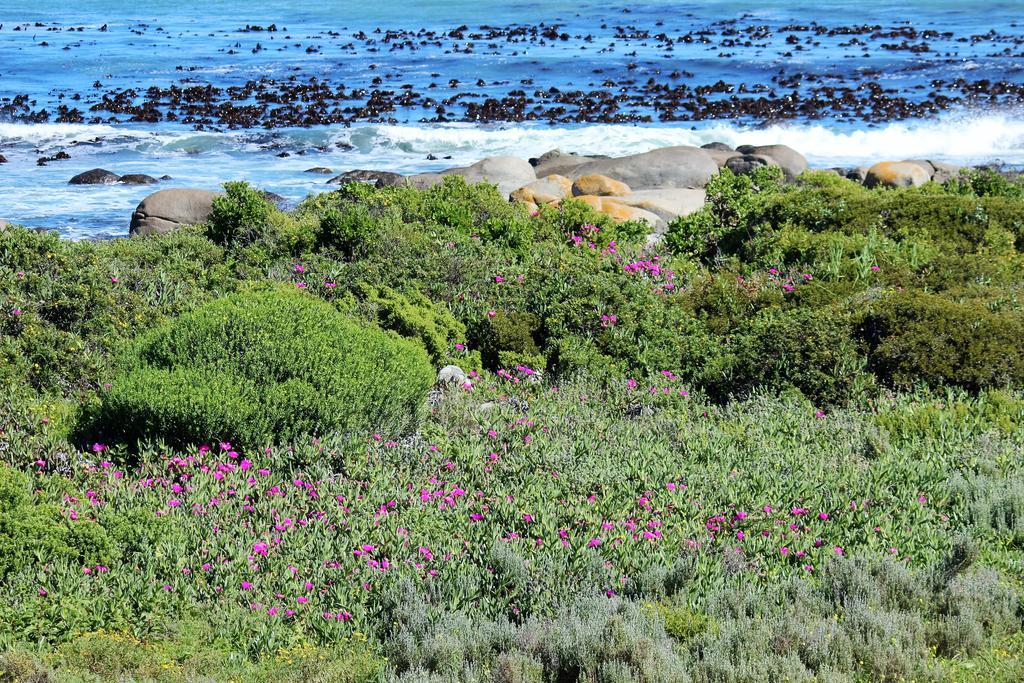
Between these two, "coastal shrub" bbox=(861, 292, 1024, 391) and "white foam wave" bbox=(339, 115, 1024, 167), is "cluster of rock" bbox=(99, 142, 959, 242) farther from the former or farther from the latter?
"coastal shrub" bbox=(861, 292, 1024, 391)

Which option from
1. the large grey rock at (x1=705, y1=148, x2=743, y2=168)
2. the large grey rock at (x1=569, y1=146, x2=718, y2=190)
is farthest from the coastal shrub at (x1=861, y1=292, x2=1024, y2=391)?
the large grey rock at (x1=705, y1=148, x2=743, y2=168)

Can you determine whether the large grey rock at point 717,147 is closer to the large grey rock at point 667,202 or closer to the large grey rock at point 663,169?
the large grey rock at point 663,169

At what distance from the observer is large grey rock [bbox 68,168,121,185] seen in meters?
25.5

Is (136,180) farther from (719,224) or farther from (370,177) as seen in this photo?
(719,224)

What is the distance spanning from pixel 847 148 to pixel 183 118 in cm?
2130

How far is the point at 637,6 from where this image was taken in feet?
203

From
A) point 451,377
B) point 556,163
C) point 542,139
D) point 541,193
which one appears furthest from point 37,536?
point 542,139

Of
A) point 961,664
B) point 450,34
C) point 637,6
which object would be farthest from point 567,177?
point 637,6

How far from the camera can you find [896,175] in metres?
21.1

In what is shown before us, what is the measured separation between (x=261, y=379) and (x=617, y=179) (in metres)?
16.1

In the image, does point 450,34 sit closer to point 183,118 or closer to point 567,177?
point 183,118

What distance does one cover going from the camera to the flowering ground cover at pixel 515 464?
459 cm

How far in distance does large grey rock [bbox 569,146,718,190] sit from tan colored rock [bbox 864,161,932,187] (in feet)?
10.8

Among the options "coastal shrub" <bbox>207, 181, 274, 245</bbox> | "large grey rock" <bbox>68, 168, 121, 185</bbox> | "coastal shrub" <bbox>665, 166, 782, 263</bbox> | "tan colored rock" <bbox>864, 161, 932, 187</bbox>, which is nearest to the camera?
"coastal shrub" <bbox>207, 181, 274, 245</bbox>
